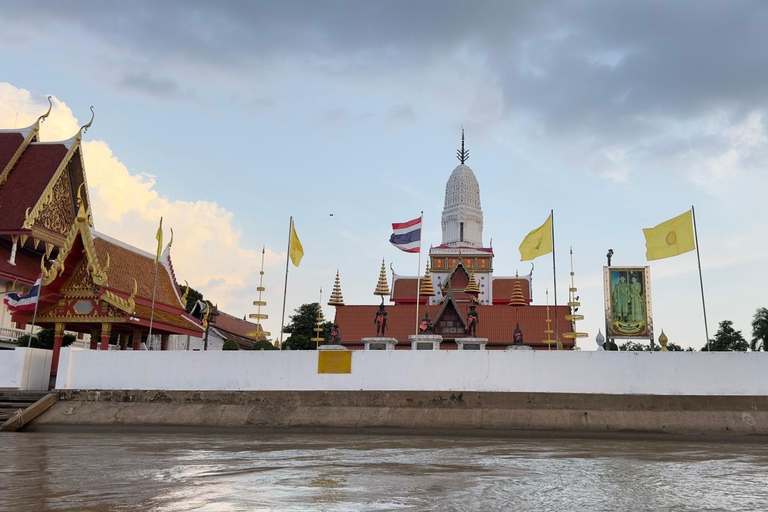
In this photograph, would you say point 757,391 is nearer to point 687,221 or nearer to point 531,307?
point 687,221

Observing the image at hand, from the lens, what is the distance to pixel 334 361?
16109mm

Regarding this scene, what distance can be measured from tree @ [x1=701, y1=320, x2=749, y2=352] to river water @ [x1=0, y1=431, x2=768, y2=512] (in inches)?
1535

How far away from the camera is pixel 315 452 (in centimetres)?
1049

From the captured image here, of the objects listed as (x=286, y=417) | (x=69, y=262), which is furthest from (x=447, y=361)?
(x=69, y=262)

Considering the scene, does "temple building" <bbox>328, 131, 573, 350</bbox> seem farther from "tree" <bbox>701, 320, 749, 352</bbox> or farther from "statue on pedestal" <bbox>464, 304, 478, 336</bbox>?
"tree" <bbox>701, 320, 749, 352</bbox>

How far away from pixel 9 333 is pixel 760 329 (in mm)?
48405

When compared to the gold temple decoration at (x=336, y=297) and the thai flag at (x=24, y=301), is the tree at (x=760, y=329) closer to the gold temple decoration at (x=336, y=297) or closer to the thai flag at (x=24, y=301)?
the gold temple decoration at (x=336, y=297)

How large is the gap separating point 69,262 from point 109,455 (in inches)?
431

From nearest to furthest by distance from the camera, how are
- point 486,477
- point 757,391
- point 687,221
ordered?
point 486,477 < point 757,391 < point 687,221

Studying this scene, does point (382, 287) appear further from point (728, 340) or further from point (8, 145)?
point (728, 340)

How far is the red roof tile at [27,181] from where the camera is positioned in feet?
95.0

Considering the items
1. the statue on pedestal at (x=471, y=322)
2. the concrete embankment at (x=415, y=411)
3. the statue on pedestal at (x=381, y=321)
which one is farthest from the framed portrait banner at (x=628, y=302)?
the statue on pedestal at (x=381, y=321)

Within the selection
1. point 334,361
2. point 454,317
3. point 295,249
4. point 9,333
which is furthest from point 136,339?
point 454,317

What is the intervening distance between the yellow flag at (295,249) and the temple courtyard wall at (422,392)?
4.89 meters
